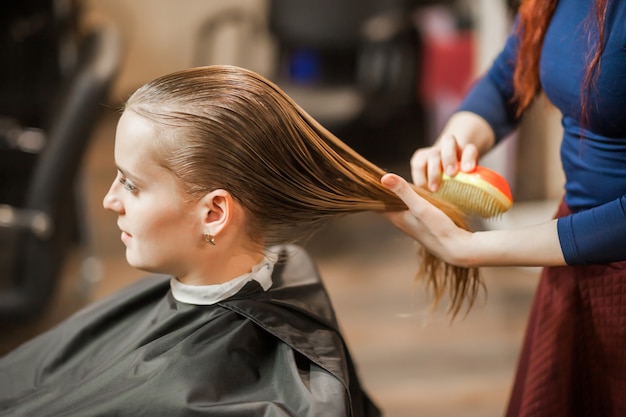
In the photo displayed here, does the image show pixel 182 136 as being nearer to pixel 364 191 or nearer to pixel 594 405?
pixel 364 191

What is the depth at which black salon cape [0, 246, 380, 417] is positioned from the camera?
1.02m

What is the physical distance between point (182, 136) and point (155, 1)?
3.54 meters

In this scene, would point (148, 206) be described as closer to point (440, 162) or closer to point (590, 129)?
point (440, 162)

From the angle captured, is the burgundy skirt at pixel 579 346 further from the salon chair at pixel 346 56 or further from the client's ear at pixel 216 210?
the salon chair at pixel 346 56

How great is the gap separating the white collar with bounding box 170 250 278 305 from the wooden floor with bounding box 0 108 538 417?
84cm

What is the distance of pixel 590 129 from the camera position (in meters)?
1.05

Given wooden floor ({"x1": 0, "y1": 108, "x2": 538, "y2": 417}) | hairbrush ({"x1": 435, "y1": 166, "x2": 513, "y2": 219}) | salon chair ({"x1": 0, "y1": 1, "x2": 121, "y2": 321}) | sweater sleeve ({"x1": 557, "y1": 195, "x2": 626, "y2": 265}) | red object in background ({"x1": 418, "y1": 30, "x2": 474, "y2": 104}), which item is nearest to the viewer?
sweater sleeve ({"x1": 557, "y1": 195, "x2": 626, "y2": 265})

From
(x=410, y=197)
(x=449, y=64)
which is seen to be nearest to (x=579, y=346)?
(x=410, y=197)

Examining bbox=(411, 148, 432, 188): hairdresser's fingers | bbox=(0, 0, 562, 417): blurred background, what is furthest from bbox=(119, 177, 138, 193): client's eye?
bbox=(411, 148, 432, 188): hairdresser's fingers

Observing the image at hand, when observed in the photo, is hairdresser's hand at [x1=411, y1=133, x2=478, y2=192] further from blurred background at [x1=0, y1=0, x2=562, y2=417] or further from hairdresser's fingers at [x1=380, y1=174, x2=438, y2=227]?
blurred background at [x1=0, y1=0, x2=562, y2=417]

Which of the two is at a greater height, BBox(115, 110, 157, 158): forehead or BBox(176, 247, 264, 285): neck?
BBox(115, 110, 157, 158): forehead


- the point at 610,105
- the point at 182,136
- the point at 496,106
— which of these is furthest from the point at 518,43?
the point at 182,136

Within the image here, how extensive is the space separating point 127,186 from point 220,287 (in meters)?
0.19

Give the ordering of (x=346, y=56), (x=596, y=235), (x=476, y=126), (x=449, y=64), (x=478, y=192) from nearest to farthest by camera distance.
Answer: (x=596, y=235), (x=478, y=192), (x=476, y=126), (x=449, y=64), (x=346, y=56)
